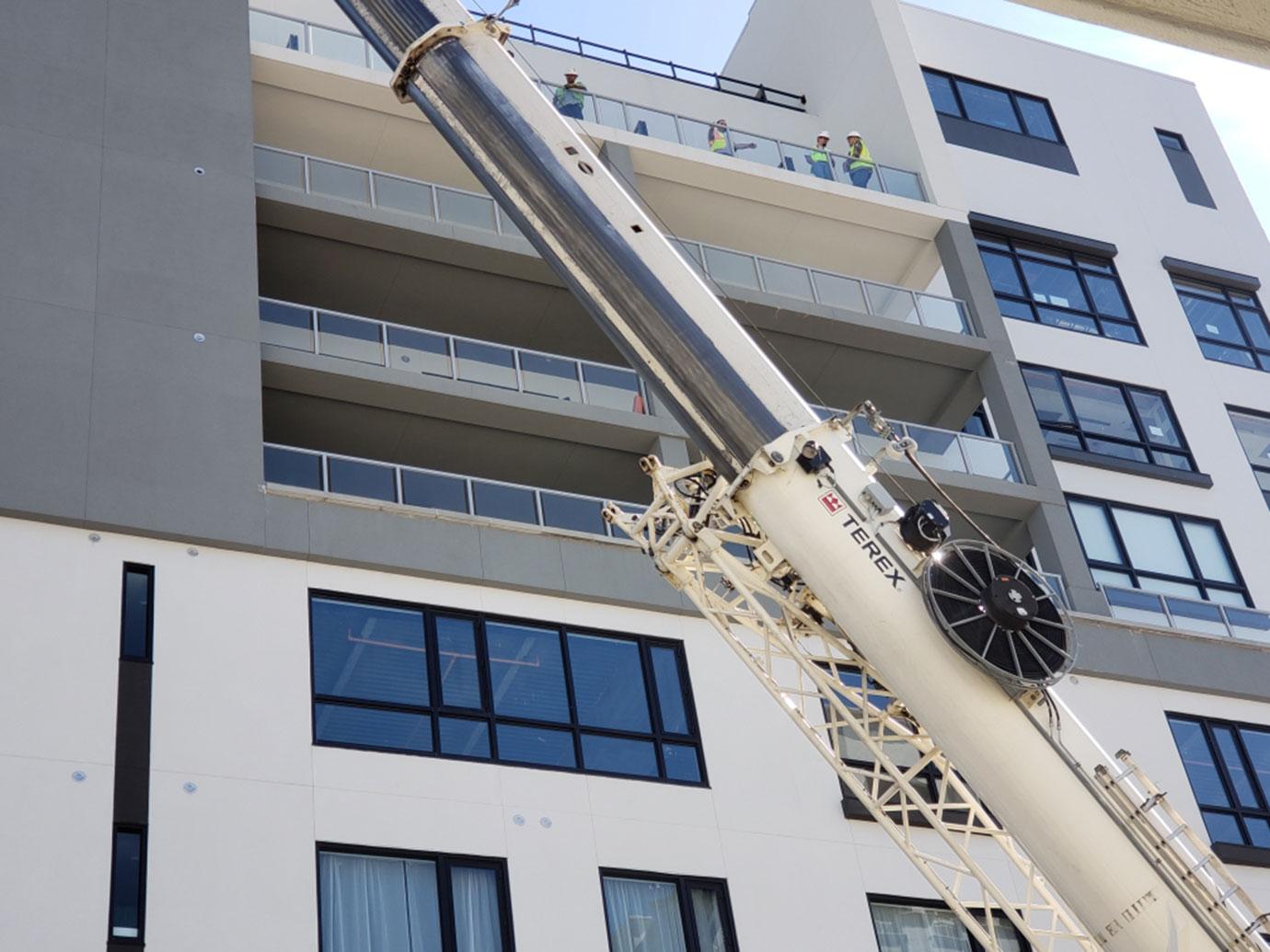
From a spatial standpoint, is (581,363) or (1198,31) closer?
(1198,31)

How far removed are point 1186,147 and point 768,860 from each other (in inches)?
986

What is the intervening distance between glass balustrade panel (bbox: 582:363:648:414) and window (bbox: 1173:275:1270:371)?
1426 centimetres

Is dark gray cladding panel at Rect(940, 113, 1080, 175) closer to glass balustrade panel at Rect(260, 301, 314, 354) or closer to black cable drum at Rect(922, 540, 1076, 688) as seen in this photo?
glass balustrade panel at Rect(260, 301, 314, 354)

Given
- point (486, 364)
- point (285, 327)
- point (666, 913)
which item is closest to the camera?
point (666, 913)

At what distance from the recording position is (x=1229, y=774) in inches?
1069

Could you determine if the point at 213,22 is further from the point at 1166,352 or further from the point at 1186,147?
the point at 1186,147

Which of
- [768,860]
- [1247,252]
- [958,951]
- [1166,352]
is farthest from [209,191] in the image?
[1247,252]

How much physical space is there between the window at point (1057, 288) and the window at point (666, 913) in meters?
16.8

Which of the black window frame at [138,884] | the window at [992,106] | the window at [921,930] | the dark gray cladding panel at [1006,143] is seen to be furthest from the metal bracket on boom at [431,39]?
the window at [992,106]

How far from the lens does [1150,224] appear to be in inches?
1505

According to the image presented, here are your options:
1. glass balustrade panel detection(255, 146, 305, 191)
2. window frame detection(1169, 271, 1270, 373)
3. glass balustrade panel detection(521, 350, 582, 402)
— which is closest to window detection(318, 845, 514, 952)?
glass balustrade panel detection(521, 350, 582, 402)

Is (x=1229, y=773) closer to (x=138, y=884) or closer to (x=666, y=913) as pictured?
(x=666, y=913)

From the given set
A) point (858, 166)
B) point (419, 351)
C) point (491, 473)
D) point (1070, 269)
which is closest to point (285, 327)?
point (419, 351)

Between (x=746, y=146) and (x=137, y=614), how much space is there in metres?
18.1
